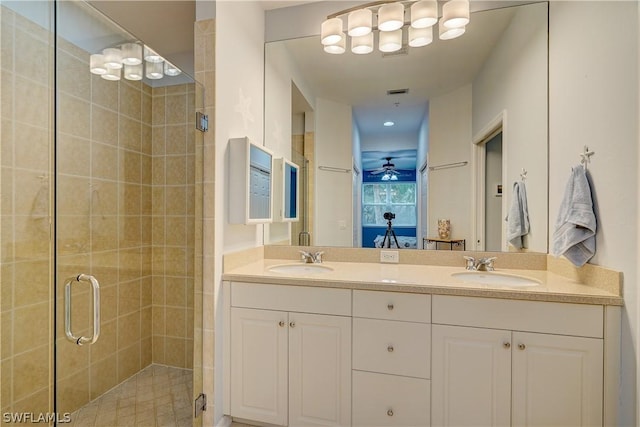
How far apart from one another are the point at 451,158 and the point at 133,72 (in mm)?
2004

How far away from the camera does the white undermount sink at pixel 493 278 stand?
1.73 metres

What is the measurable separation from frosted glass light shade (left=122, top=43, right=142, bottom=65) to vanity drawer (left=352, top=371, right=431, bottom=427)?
2042mm

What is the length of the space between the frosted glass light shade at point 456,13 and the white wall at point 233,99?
1234mm

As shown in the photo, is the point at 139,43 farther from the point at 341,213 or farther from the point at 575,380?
the point at 575,380

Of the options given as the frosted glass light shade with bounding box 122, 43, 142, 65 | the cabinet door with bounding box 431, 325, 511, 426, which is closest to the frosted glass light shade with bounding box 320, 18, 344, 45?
the frosted glass light shade with bounding box 122, 43, 142, 65

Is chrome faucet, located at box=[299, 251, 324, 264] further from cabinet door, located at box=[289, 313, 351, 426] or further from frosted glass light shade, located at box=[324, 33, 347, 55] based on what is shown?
frosted glass light shade, located at box=[324, 33, 347, 55]

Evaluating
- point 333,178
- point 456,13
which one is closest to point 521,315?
point 333,178

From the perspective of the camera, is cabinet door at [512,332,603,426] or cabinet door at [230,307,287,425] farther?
cabinet door at [230,307,287,425]

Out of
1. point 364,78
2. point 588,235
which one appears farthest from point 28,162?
point 588,235

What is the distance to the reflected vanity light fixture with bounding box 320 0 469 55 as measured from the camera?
1862 millimetres

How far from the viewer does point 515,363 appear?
1.39 meters

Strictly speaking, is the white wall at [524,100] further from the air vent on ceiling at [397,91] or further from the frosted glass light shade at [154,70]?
the frosted glass light shade at [154,70]

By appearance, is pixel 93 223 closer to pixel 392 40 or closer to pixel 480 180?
pixel 392 40

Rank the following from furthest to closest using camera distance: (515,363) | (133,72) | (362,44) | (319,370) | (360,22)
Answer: (362,44)
(360,22)
(133,72)
(319,370)
(515,363)
